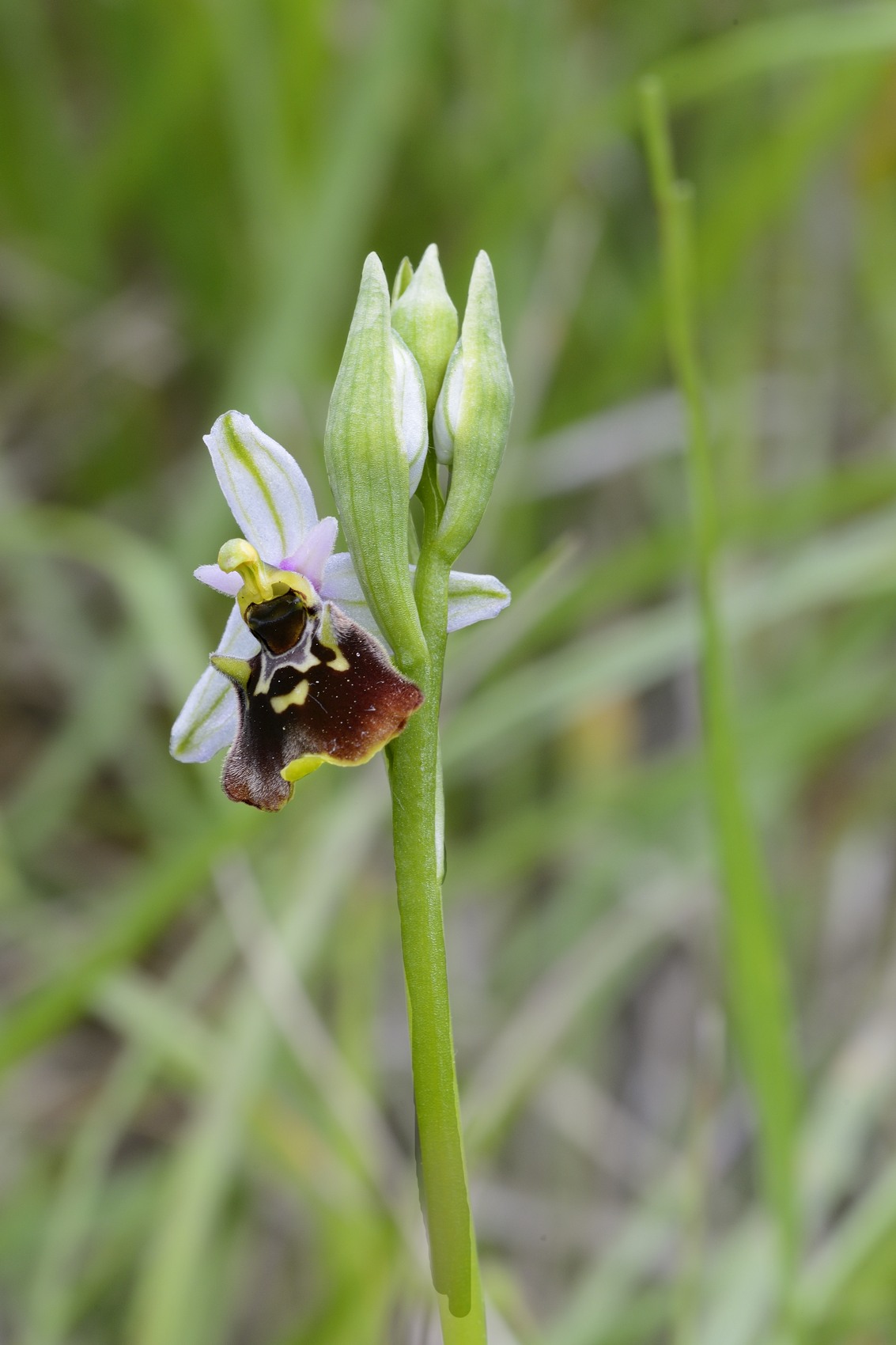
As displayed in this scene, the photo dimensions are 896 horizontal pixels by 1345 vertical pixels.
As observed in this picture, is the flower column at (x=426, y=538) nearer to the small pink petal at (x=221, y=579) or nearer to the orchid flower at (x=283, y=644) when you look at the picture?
the orchid flower at (x=283, y=644)

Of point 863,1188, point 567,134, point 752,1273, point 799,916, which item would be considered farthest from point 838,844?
point 567,134

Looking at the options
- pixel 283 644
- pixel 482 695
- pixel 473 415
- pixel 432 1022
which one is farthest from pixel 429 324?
pixel 482 695

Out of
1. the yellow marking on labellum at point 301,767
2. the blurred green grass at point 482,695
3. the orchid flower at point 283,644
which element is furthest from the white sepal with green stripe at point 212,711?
the blurred green grass at point 482,695

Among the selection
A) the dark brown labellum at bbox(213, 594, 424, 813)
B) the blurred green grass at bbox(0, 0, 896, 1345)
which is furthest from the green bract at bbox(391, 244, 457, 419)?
the blurred green grass at bbox(0, 0, 896, 1345)

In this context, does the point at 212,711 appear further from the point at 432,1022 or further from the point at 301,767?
the point at 432,1022

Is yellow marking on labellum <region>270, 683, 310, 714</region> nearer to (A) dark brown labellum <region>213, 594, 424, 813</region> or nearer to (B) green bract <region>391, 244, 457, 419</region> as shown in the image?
(A) dark brown labellum <region>213, 594, 424, 813</region>

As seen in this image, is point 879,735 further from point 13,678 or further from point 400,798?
point 400,798
